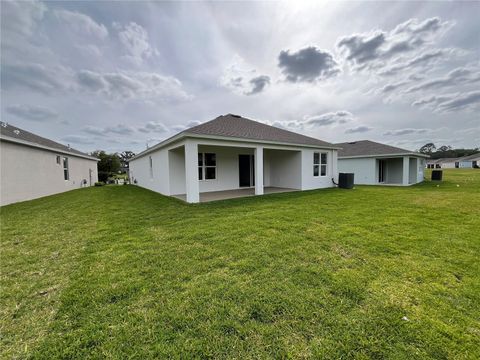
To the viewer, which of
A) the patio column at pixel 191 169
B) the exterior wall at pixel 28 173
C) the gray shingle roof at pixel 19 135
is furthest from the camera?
the gray shingle roof at pixel 19 135

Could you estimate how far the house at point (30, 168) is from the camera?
31.1 ft

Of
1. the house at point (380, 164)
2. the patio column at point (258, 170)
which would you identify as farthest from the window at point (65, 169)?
the house at point (380, 164)

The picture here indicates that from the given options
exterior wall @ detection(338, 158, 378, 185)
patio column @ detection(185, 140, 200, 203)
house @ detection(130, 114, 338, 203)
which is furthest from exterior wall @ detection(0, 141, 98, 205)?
exterior wall @ detection(338, 158, 378, 185)

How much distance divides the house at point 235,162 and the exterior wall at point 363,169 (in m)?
5.47

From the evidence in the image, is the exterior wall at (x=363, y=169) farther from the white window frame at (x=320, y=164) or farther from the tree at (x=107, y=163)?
the tree at (x=107, y=163)

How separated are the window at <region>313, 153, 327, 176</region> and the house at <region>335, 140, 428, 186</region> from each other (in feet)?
13.6

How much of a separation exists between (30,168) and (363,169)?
23.7 meters

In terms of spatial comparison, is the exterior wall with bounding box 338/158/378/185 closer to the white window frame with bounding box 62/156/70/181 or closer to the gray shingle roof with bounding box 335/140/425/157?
the gray shingle roof with bounding box 335/140/425/157

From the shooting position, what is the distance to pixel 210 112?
17.3 meters

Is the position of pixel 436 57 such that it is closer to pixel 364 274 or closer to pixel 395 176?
pixel 395 176

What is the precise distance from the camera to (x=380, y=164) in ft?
62.6

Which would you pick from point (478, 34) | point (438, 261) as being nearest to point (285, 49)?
point (478, 34)

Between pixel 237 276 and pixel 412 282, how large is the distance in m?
2.34

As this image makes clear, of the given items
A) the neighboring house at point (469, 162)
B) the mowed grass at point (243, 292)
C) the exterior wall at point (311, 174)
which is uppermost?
the neighboring house at point (469, 162)
